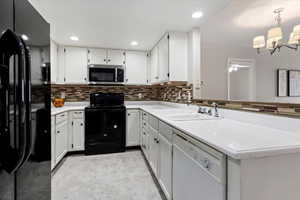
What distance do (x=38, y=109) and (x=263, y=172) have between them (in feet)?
4.50

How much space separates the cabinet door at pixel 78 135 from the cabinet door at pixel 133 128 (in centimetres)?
84

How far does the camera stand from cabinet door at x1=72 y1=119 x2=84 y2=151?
303 centimetres

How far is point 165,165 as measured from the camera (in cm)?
170

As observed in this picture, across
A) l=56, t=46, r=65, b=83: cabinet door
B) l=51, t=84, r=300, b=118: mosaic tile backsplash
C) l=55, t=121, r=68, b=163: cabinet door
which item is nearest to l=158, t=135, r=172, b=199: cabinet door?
l=51, t=84, r=300, b=118: mosaic tile backsplash

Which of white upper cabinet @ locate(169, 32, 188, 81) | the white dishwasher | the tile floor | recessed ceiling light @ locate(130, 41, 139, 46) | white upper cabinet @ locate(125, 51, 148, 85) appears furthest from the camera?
white upper cabinet @ locate(125, 51, 148, 85)

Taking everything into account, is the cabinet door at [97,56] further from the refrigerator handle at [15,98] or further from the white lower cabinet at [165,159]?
the refrigerator handle at [15,98]

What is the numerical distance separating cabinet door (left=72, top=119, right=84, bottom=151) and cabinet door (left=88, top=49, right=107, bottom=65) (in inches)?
49.5

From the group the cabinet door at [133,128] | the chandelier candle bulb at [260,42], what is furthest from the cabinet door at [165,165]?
the chandelier candle bulb at [260,42]

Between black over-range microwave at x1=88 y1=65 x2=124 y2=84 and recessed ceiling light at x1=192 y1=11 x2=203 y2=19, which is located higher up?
recessed ceiling light at x1=192 y1=11 x2=203 y2=19

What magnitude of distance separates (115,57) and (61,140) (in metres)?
1.94

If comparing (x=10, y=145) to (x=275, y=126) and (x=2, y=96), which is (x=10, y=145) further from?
(x=275, y=126)

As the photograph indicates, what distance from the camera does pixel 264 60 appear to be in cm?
215

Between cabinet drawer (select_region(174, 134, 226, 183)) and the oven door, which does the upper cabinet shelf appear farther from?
cabinet drawer (select_region(174, 134, 226, 183))

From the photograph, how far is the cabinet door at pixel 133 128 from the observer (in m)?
3.29
